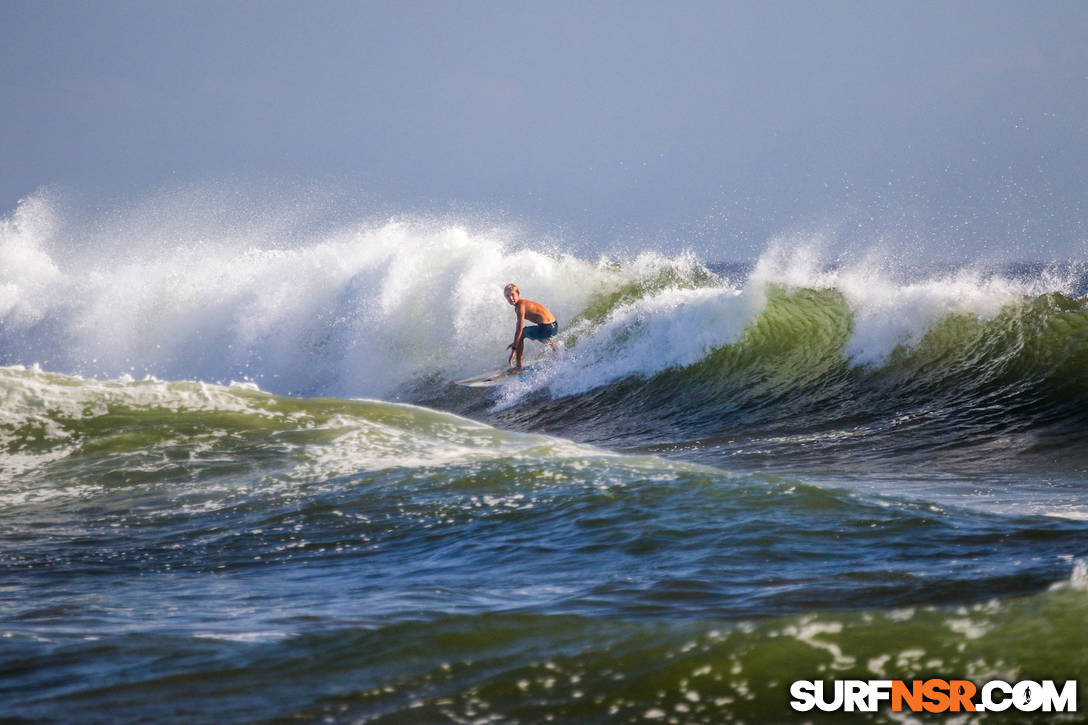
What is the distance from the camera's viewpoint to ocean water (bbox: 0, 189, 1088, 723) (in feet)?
10.4

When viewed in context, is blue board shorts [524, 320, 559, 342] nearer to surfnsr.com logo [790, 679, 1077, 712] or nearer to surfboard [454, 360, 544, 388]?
surfboard [454, 360, 544, 388]

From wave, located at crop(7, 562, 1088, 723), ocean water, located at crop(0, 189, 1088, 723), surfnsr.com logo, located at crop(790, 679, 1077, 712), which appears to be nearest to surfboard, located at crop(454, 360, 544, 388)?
ocean water, located at crop(0, 189, 1088, 723)

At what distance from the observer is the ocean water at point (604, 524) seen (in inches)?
125

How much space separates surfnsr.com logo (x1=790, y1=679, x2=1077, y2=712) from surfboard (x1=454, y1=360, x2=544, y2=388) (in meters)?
12.5

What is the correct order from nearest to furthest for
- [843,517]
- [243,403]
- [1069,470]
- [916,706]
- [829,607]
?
[916,706] < [829,607] < [843,517] < [1069,470] < [243,403]

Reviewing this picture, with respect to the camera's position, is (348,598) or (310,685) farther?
(348,598)

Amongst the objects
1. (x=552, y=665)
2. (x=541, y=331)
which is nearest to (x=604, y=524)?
(x=552, y=665)

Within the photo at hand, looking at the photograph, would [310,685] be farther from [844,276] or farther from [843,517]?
[844,276]

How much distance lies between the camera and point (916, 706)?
2.87m

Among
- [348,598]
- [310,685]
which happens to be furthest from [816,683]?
[348,598]

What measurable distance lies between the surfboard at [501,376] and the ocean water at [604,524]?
17 cm

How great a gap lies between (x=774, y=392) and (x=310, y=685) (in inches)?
407

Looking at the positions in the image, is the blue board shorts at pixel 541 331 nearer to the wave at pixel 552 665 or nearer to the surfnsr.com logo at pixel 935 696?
the wave at pixel 552 665

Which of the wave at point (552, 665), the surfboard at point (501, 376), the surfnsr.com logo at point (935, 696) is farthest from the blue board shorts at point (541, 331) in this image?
the surfnsr.com logo at point (935, 696)
